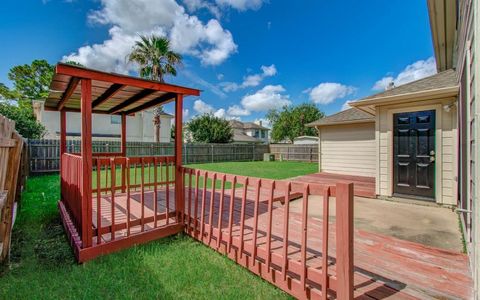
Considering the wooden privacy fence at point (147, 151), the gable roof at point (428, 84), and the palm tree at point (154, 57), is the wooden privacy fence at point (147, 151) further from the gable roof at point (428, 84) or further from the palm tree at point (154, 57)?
the gable roof at point (428, 84)

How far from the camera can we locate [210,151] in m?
18.1

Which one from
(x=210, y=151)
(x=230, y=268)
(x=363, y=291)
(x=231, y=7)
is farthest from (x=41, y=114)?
(x=363, y=291)

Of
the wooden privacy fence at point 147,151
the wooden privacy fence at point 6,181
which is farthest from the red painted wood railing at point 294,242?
the wooden privacy fence at point 147,151

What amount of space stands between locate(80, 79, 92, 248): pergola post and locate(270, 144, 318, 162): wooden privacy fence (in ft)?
54.2

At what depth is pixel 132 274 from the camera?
248 centimetres

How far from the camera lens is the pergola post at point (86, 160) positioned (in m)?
2.79

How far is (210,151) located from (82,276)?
51.4ft

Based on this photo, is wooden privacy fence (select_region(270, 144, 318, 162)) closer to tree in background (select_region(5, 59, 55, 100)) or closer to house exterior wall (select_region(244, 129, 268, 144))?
house exterior wall (select_region(244, 129, 268, 144))

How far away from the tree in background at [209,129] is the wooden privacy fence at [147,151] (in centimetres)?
366

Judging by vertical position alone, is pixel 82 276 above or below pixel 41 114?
below

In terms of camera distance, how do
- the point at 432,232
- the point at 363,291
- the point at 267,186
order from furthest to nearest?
the point at 432,232 → the point at 267,186 → the point at 363,291

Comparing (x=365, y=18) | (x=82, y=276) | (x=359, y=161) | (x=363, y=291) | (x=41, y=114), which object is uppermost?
(x=365, y=18)

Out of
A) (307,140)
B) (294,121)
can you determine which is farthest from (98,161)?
(294,121)

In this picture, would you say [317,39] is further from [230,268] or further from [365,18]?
[230,268]
